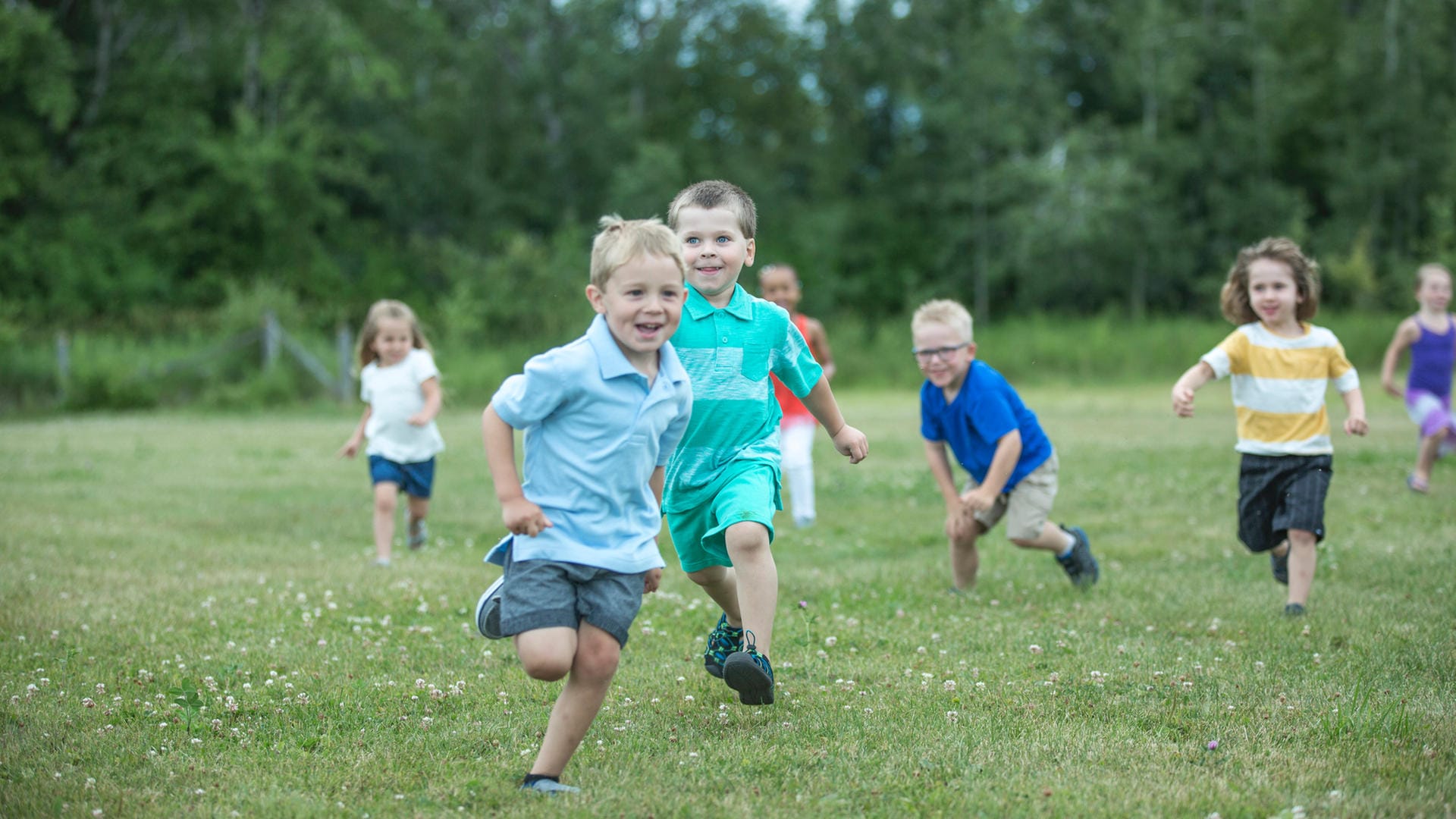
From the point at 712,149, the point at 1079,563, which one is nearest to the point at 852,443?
the point at 1079,563

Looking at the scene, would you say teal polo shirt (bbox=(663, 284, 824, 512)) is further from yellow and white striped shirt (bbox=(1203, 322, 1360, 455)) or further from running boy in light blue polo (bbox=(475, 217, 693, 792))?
yellow and white striped shirt (bbox=(1203, 322, 1360, 455))

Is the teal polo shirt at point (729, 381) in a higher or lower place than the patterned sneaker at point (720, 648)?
higher

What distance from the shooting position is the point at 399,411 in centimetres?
965

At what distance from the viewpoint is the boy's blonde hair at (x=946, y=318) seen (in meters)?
7.23

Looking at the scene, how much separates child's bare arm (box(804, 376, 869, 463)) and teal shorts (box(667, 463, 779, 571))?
0.32m

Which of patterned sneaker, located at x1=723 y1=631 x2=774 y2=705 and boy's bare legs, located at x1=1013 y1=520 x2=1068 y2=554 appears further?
boy's bare legs, located at x1=1013 y1=520 x2=1068 y2=554

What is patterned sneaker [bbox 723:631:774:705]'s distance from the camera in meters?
4.98

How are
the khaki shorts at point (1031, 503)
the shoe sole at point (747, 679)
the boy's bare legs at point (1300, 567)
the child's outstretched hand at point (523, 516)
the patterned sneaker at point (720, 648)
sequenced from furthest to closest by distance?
1. the khaki shorts at point (1031, 503)
2. the boy's bare legs at point (1300, 567)
3. the patterned sneaker at point (720, 648)
4. the shoe sole at point (747, 679)
5. the child's outstretched hand at point (523, 516)

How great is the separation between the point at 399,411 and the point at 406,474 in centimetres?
48

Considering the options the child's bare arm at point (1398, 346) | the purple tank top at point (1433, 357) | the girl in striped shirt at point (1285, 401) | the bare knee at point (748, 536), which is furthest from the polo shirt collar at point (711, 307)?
the purple tank top at point (1433, 357)

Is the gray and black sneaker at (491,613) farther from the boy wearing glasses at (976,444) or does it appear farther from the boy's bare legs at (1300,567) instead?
the boy's bare legs at (1300,567)

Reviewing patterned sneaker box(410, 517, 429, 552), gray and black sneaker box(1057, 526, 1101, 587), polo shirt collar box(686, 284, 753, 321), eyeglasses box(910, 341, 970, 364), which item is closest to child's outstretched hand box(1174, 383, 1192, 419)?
eyeglasses box(910, 341, 970, 364)

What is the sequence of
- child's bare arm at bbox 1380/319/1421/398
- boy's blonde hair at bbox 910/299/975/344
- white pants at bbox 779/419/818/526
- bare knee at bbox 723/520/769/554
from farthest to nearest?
child's bare arm at bbox 1380/319/1421/398 < white pants at bbox 779/419/818/526 < boy's blonde hair at bbox 910/299/975/344 < bare knee at bbox 723/520/769/554

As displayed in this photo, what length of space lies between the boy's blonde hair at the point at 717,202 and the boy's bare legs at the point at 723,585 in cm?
150
